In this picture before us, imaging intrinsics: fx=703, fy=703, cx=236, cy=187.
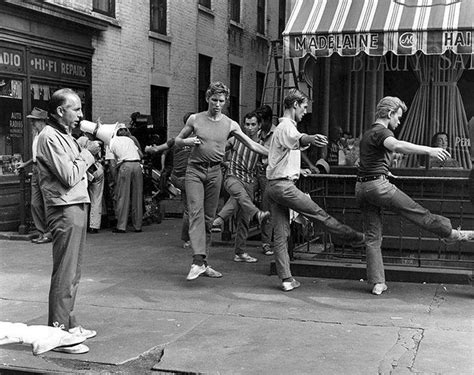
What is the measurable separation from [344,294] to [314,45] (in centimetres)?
342

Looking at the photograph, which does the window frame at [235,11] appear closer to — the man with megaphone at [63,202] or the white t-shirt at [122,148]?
the white t-shirt at [122,148]

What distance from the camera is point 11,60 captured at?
39.6 ft

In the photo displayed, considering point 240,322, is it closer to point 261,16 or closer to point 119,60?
point 119,60

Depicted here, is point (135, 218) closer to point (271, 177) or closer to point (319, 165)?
point (319, 165)

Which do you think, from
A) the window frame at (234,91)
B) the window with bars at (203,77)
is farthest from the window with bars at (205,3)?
the window frame at (234,91)

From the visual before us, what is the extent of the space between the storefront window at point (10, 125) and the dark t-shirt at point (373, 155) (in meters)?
7.18

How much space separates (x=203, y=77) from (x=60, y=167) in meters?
15.2

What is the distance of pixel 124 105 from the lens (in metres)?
15.8

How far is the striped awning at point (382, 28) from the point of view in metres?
8.50

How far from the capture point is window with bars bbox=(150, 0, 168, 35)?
1720 cm

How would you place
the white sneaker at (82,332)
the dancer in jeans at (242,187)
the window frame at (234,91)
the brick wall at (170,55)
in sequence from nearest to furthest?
the white sneaker at (82,332)
the dancer in jeans at (242,187)
the brick wall at (170,55)
the window frame at (234,91)

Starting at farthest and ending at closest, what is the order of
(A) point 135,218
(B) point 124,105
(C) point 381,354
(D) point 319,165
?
(B) point 124,105 < (A) point 135,218 < (D) point 319,165 < (C) point 381,354

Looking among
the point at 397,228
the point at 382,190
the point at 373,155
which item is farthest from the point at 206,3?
the point at 382,190

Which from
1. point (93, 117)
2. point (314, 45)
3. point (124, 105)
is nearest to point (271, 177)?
point (314, 45)
